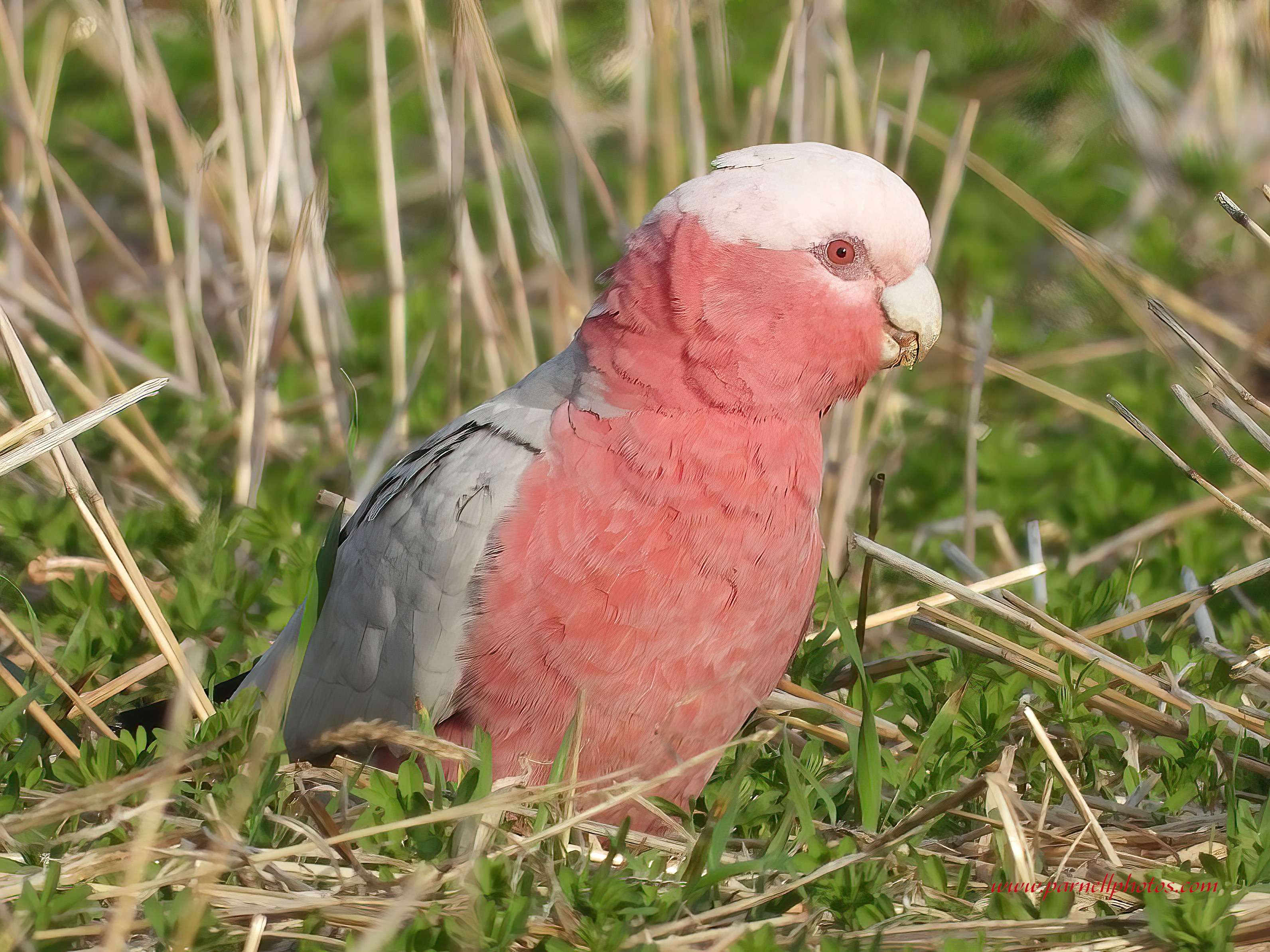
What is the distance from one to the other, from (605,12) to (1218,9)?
2719 mm

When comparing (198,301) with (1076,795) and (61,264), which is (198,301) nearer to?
(61,264)

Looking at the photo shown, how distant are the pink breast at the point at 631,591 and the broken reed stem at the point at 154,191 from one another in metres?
2.11

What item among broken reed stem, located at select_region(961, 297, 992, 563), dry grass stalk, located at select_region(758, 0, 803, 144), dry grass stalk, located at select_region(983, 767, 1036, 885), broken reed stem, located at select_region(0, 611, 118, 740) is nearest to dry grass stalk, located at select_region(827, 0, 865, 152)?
dry grass stalk, located at select_region(758, 0, 803, 144)

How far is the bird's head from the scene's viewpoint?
2545 millimetres

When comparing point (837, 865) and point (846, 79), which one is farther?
point (846, 79)

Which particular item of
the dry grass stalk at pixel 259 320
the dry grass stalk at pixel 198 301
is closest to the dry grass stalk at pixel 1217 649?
the dry grass stalk at pixel 259 320

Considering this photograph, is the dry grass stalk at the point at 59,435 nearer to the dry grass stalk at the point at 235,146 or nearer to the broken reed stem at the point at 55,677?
the broken reed stem at the point at 55,677

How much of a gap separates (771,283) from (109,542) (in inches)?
59.1

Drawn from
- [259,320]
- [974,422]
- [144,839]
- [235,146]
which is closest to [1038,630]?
[974,422]

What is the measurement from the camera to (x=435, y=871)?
2.02 m

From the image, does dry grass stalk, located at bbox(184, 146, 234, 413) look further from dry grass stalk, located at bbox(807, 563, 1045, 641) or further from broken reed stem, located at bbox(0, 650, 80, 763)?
dry grass stalk, located at bbox(807, 563, 1045, 641)

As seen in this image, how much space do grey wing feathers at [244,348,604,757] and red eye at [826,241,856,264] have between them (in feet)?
1.85

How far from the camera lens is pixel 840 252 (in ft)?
8.45

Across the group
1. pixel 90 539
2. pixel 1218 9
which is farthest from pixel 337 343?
pixel 1218 9
